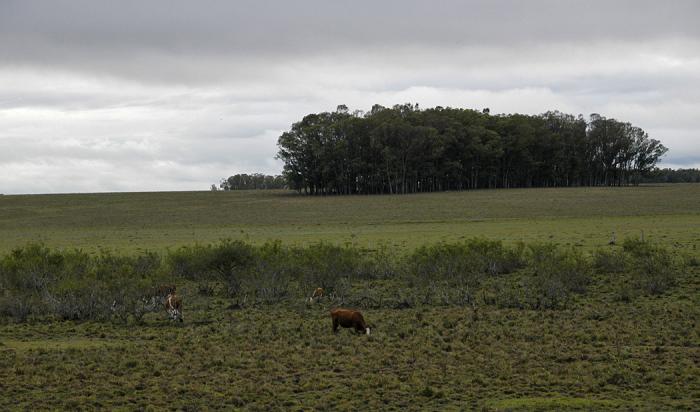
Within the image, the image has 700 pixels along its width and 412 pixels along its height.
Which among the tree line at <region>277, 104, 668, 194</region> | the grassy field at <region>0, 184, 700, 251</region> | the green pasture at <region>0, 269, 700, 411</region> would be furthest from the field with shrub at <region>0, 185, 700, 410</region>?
the tree line at <region>277, 104, 668, 194</region>

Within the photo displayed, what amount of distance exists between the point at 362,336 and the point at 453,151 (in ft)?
406

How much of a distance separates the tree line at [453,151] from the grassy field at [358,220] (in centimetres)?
1635

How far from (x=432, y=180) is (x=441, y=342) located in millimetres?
127196

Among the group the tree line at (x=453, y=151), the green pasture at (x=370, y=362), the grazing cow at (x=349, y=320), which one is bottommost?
the green pasture at (x=370, y=362)

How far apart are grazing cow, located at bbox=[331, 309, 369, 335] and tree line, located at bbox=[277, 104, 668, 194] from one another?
351 feet

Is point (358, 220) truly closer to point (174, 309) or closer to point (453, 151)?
point (174, 309)

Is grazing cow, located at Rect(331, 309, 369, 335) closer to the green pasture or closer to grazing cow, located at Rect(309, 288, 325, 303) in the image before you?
the green pasture

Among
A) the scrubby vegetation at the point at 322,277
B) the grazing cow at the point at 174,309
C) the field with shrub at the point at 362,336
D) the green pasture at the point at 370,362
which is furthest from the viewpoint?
the scrubby vegetation at the point at 322,277

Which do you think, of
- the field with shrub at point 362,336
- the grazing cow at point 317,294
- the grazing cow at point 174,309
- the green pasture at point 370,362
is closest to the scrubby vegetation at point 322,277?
the field with shrub at point 362,336

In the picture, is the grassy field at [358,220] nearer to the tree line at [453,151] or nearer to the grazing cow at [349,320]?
the tree line at [453,151]

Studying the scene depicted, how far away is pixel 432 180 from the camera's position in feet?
480

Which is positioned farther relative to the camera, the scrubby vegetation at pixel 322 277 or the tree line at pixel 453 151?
the tree line at pixel 453 151

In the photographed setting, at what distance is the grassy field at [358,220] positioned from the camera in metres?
55.2

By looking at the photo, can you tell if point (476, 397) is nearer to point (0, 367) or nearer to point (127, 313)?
point (0, 367)
